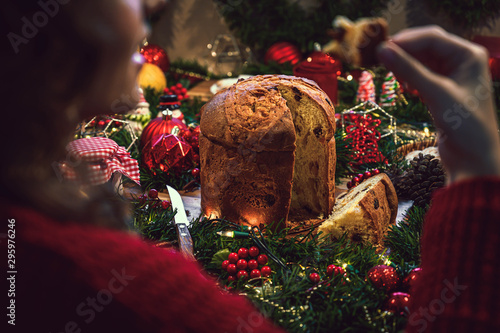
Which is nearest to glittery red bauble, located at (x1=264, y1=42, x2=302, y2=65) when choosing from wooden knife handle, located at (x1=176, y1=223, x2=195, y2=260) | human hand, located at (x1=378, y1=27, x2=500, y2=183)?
wooden knife handle, located at (x1=176, y1=223, x2=195, y2=260)

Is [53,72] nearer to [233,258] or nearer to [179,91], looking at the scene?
[233,258]

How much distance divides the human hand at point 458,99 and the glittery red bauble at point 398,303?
58 cm

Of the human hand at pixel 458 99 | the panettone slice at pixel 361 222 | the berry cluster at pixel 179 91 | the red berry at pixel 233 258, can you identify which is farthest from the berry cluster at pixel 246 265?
the berry cluster at pixel 179 91

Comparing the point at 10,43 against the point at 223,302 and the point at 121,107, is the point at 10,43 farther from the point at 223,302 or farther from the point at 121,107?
the point at 223,302

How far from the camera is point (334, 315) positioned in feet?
3.50

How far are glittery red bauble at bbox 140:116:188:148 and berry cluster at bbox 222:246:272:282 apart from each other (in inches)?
37.4

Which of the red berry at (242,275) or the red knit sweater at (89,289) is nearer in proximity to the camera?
the red knit sweater at (89,289)

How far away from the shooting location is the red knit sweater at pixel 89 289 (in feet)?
1.46

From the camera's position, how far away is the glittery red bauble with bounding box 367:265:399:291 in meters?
1.16

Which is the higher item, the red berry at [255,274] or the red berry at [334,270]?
the red berry at [334,270]

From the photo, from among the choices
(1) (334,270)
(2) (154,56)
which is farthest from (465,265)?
(2) (154,56)

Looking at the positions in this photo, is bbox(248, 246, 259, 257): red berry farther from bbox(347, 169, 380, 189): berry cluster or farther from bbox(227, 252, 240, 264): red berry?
bbox(347, 169, 380, 189): berry cluster

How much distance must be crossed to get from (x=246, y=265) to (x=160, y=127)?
1.03 m

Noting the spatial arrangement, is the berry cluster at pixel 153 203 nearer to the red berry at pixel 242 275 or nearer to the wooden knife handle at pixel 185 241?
the wooden knife handle at pixel 185 241
